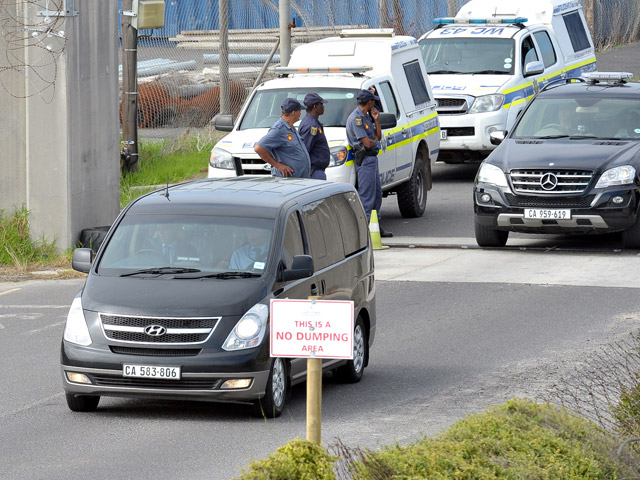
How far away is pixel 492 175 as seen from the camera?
54.8 ft

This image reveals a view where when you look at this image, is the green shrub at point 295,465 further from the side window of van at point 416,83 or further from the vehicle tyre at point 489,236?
the side window of van at point 416,83

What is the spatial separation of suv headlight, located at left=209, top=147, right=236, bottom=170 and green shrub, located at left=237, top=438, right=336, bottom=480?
38.6 feet

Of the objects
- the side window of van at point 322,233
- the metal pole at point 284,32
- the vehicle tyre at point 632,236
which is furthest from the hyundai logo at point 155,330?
the metal pole at point 284,32

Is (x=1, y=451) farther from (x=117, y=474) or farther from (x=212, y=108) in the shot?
(x=212, y=108)

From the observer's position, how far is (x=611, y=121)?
17266 millimetres

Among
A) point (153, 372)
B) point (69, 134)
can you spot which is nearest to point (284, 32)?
point (69, 134)

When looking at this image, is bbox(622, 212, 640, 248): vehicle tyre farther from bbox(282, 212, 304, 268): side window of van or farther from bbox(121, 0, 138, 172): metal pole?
bbox(121, 0, 138, 172): metal pole

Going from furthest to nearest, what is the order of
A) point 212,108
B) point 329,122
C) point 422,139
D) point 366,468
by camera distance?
point 212,108, point 422,139, point 329,122, point 366,468

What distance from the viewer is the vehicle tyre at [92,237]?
16.4m

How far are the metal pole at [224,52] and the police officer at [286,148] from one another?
8.25 metres

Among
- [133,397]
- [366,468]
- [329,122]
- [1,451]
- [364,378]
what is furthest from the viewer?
[329,122]

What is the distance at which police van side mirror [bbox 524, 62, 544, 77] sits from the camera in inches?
890

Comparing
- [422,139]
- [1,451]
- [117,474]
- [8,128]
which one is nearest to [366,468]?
[117,474]

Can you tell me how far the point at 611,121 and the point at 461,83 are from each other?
5.86m
